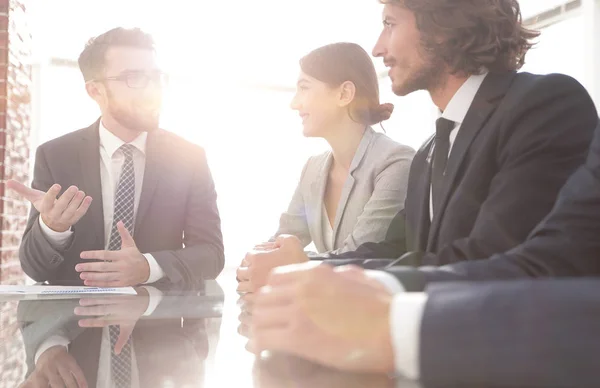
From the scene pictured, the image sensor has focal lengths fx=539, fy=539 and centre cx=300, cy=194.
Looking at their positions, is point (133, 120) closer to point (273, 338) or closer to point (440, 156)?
point (440, 156)

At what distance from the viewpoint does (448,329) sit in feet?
1.58

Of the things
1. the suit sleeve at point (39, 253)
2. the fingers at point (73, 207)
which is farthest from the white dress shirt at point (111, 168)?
the fingers at point (73, 207)

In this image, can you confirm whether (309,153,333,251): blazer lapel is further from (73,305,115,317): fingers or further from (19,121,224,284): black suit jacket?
(73,305,115,317): fingers

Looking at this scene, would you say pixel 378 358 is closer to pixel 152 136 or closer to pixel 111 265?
pixel 111 265

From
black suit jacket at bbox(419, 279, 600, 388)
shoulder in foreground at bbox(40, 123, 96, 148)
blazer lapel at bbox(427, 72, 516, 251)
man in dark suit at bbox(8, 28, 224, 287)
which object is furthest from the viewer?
shoulder in foreground at bbox(40, 123, 96, 148)

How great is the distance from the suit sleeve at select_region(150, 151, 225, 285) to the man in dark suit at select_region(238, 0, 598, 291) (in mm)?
508

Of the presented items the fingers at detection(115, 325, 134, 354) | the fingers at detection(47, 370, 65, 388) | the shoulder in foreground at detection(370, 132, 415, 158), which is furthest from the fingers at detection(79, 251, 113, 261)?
the shoulder in foreground at detection(370, 132, 415, 158)

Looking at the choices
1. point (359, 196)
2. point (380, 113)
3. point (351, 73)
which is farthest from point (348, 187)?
point (351, 73)

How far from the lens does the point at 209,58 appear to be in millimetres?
8141

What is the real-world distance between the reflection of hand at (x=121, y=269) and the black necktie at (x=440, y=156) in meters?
1.07

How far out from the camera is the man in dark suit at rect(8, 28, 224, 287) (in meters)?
2.13

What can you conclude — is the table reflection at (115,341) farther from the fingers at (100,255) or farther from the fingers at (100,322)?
the fingers at (100,255)

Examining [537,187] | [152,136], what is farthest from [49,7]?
[537,187]

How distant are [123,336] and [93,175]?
5.41ft
